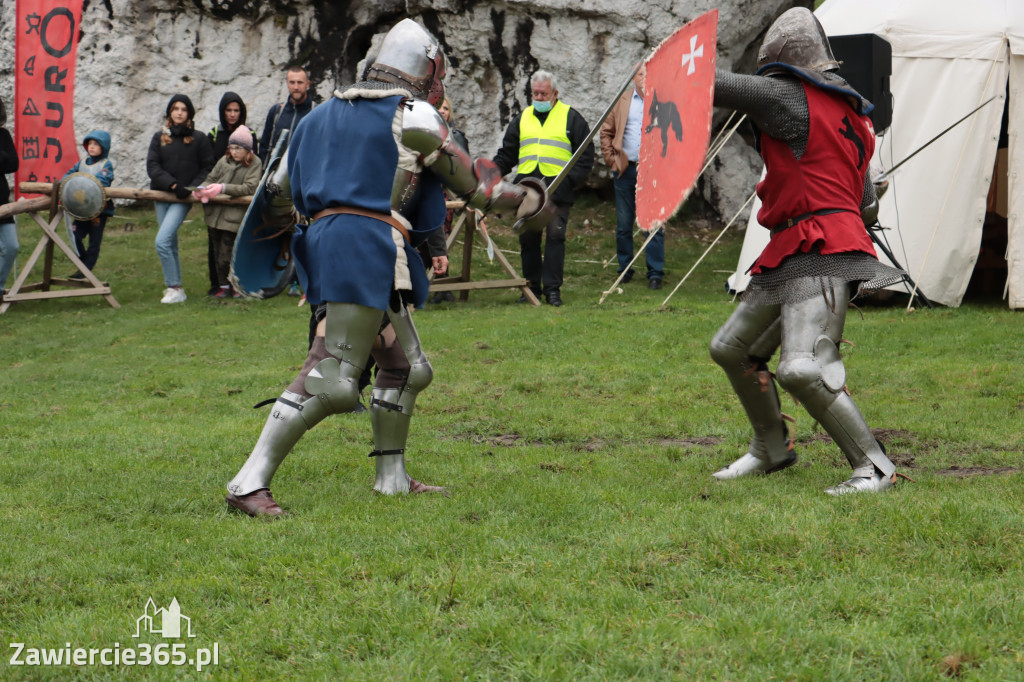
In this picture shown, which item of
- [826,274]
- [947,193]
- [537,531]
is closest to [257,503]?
[537,531]

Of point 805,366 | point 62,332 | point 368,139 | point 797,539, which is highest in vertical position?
point 368,139

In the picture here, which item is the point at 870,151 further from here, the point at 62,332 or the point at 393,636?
the point at 62,332

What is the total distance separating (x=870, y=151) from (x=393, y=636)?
2696mm

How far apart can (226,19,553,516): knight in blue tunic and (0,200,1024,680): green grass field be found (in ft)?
1.31

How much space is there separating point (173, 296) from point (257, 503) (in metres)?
7.05

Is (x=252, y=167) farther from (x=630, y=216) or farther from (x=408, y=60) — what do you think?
(x=408, y=60)

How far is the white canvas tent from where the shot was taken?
8.55 meters

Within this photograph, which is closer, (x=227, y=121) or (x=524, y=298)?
(x=524, y=298)

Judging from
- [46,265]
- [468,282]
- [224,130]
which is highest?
[224,130]

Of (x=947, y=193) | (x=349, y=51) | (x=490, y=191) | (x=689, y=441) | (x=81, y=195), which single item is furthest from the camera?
(x=349, y=51)

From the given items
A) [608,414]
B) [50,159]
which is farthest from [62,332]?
[608,414]

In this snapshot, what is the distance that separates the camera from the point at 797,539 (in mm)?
3309

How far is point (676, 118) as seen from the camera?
371 cm

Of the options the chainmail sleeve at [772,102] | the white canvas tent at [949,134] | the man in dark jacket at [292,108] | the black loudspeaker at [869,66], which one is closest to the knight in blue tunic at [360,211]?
the chainmail sleeve at [772,102]
